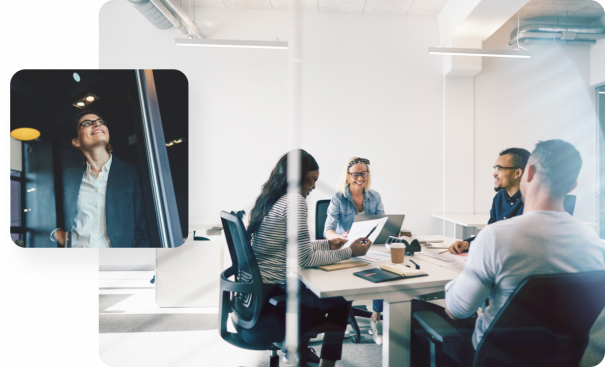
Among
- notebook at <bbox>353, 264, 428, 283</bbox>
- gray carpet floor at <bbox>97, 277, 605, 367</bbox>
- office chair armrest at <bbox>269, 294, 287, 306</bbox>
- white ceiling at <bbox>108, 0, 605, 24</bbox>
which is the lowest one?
gray carpet floor at <bbox>97, 277, 605, 367</bbox>

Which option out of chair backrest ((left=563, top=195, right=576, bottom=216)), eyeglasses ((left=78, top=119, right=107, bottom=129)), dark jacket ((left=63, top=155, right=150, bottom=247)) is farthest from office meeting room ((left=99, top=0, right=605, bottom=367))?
eyeglasses ((left=78, top=119, right=107, bottom=129))

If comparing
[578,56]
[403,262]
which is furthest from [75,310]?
[578,56]

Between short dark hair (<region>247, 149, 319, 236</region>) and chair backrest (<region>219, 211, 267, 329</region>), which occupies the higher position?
short dark hair (<region>247, 149, 319, 236</region>)

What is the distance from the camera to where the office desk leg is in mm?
1172

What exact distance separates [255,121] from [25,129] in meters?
1.87

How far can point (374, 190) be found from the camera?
2518mm

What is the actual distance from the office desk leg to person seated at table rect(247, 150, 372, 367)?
0.69 feet

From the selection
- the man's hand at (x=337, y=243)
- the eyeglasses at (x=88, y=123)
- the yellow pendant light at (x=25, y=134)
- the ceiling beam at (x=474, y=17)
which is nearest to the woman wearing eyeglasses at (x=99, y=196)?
the eyeglasses at (x=88, y=123)

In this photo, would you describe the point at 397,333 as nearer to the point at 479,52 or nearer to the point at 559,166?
the point at 559,166

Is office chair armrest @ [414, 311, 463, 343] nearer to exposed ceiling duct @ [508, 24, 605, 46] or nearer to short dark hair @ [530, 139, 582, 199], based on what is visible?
short dark hair @ [530, 139, 582, 199]

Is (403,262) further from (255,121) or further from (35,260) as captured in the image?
(255,121)

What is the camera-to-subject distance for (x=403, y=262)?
1.42 meters

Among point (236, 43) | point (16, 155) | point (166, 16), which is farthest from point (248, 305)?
point (166, 16)

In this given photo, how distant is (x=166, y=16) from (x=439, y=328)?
312cm
